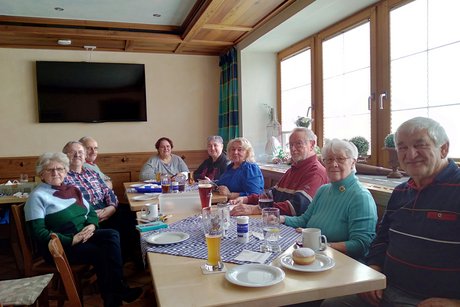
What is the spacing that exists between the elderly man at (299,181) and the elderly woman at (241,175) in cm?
27

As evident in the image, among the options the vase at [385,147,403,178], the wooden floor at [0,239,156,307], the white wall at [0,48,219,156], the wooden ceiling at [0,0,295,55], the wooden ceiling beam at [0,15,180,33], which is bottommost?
the wooden floor at [0,239,156,307]

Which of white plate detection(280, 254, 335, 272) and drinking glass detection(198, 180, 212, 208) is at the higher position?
drinking glass detection(198, 180, 212, 208)

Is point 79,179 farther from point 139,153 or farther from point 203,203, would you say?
point 139,153

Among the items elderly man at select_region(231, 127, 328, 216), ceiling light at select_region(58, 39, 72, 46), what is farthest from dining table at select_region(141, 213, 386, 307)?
ceiling light at select_region(58, 39, 72, 46)

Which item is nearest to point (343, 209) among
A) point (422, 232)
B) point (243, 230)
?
point (422, 232)

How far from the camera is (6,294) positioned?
1659mm

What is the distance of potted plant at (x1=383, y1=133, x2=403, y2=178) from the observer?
216 centimetres

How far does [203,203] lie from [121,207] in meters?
1.77

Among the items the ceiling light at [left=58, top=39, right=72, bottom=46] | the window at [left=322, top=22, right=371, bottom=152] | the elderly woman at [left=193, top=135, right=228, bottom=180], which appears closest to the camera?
the window at [left=322, top=22, right=371, bottom=152]

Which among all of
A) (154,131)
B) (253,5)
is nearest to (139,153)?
(154,131)

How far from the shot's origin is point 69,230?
2146 mm

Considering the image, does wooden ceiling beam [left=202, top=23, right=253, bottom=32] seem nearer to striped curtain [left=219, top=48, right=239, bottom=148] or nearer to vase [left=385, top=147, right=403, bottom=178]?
striped curtain [left=219, top=48, right=239, bottom=148]

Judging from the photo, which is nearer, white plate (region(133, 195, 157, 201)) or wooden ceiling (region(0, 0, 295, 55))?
white plate (region(133, 195, 157, 201))

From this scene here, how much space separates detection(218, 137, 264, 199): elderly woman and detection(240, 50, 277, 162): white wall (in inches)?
58.9
